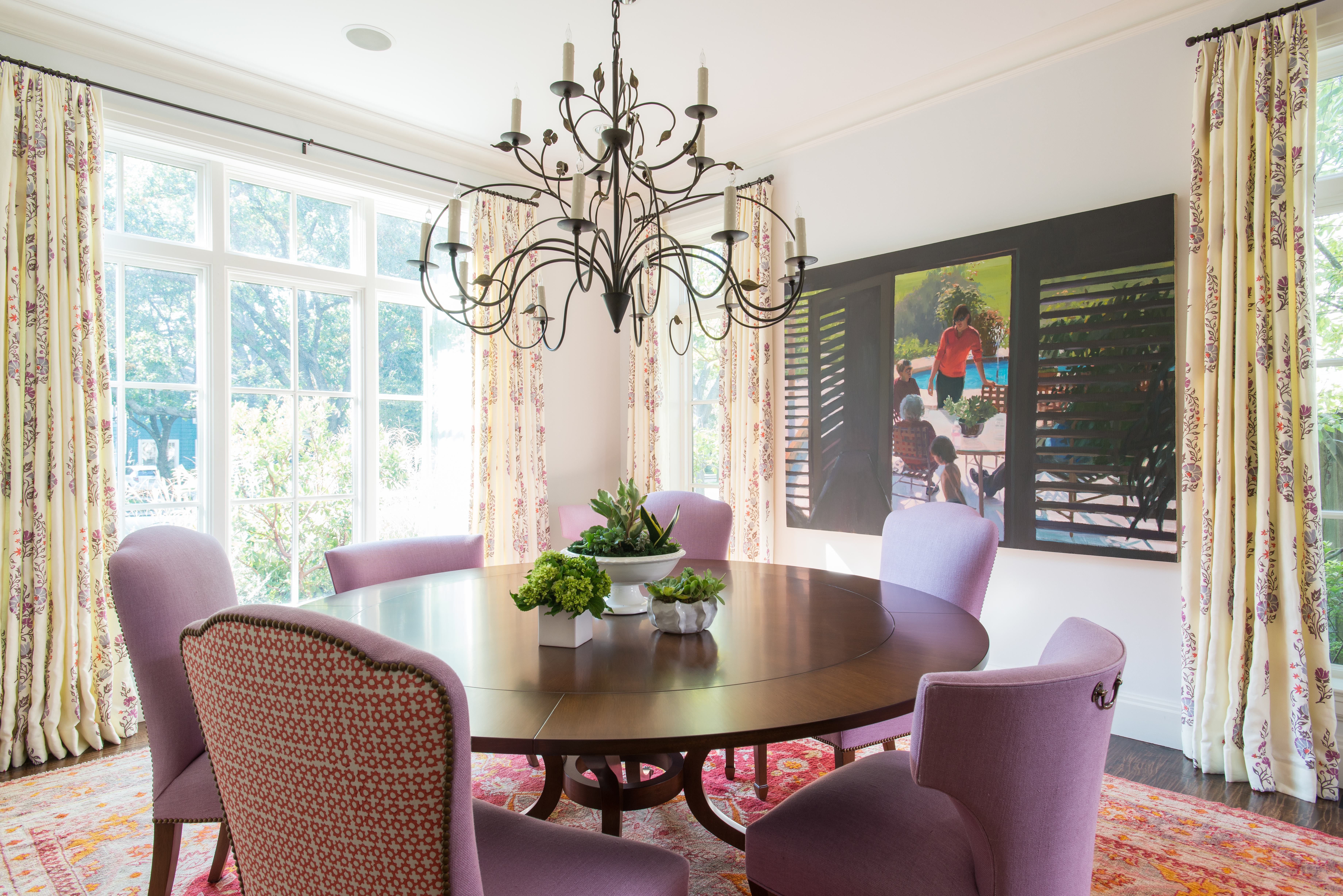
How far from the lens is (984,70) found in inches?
120

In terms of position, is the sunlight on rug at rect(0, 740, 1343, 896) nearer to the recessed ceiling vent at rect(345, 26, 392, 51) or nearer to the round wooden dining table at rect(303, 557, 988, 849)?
the round wooden dining table at rect(303, 557, 988, 849)

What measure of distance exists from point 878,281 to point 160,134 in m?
3.33

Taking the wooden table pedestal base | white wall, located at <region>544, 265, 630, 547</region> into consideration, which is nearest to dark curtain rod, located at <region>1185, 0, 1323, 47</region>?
the wooden table pedestal base

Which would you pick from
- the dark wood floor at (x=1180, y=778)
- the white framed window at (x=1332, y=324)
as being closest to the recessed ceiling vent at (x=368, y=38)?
the dark wood floor at (x=1180, y=778)

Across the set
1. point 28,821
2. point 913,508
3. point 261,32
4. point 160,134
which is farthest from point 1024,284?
point 28,821

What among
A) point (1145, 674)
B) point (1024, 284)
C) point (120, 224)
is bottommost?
point (1145, 674)

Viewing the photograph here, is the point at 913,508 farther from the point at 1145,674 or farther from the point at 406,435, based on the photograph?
the point at 406,435

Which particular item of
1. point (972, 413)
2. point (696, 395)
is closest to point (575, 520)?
point (696, 395)

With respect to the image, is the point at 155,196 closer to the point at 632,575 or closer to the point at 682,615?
the point at 632,575

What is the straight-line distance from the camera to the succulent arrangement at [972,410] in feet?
9.95

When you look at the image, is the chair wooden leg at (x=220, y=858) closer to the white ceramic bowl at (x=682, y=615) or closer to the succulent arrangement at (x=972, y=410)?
the white ceramic bowl at (x=682, y=615)

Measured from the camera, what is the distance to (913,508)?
91.3 inches

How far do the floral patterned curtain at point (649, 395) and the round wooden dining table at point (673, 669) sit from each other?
2.33 meters

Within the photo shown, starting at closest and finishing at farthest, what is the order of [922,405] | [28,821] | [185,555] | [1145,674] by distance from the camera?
[185,555], [28,821], [1145,674], [922,405]
